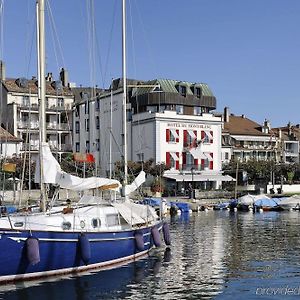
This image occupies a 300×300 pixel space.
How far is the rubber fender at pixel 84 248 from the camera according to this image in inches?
1088

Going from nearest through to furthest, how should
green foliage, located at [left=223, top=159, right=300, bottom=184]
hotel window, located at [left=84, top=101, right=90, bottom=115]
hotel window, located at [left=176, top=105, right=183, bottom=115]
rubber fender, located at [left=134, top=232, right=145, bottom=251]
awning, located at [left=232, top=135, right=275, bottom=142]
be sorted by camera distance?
rubber fender, located at [left=134, top=232, right=145, bottom=251] → hotel window, located at [left=176, top=105, right=183, bottom=115] → hotel window, located at [left=84, top=101, right=90, bottom=115] → green foliage, located at [left=223, top=159, right=300, bottom=184] → awning, located at [left=232, top=135, right=275, bottom=142]

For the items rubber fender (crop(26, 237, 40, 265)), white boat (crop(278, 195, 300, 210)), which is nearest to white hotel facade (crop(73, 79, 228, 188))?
white boat (crop(278, 195, 300, 210))

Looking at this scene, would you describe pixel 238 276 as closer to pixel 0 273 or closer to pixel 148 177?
pixel 0 273

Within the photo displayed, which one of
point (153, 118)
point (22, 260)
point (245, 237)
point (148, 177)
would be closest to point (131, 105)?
point (153, 118)

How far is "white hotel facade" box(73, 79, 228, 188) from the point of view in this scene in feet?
310

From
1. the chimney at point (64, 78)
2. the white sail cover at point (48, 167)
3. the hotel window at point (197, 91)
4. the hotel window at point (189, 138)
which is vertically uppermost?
the chimney at point (64, 78)

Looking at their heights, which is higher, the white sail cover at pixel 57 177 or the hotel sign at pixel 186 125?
the hotel sign at pixel 186 125

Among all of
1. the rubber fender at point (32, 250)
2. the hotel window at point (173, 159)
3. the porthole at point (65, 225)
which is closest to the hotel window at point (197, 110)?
the hotel window at point (173, 159)

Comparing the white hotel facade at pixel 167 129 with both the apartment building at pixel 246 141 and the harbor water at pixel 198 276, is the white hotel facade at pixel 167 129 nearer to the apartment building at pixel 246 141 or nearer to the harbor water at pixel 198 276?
the apartment building at pixel 246 141

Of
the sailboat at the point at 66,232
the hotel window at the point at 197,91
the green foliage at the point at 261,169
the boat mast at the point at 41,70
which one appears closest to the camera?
the sailboat at the point at 66,232

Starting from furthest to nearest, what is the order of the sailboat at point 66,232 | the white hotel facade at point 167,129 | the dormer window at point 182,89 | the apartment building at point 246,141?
1. the apartment building at point 246,141
2. the dormer window at point 182,89
3. the white hotel facade at point 167,129
4. the sailboat at point 66,232

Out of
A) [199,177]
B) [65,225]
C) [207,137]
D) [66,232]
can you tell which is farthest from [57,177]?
[207,137]

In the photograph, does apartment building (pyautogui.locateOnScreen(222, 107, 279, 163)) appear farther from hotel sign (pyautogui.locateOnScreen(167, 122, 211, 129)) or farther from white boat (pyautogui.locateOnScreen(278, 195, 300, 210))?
white boat (pyautogui.locateOnScreen(278, 195, 300, 210))

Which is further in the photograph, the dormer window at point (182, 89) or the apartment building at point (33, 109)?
the dormer window at point (182, 89)
